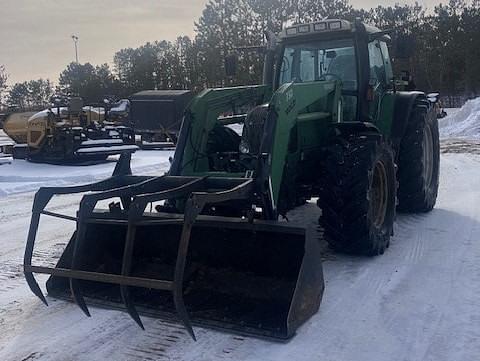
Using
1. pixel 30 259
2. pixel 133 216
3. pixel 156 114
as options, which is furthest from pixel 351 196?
pixel 156 114

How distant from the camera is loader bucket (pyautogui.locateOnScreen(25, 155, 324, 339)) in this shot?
367 centimetres

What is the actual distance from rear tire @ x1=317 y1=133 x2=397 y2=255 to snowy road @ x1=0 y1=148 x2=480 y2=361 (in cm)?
21

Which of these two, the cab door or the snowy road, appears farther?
the cab door

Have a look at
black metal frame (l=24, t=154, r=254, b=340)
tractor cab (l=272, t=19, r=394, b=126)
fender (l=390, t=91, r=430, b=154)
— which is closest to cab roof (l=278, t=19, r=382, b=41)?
tractor cab (l=272, t=19, r=394, b=126)

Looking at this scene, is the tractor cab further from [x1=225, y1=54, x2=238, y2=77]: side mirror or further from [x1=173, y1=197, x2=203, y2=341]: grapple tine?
[x1=173, y1=197, x2=203, y2=341]: grapple tine

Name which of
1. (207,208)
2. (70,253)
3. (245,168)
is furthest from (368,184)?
(70,253)

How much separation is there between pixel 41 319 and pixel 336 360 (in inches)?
86.0

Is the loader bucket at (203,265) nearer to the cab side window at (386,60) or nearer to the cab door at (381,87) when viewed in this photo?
the cab door at (381,87)

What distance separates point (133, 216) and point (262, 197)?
121cm

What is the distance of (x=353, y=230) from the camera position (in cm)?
514

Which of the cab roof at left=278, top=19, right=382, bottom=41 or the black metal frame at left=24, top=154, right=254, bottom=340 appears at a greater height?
the cab roof at left=278, top=19, right=382, bottom=41

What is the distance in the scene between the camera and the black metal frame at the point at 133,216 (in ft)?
11.0

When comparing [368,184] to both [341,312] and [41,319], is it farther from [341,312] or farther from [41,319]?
[41,319]

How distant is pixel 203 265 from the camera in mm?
4488
